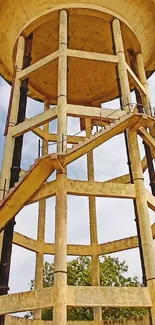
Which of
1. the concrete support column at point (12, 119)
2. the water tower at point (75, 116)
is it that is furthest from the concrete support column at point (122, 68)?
the concrete support column at point (12, 119)

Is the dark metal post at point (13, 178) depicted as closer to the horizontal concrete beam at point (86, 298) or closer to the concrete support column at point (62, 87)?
the horizontal concrete beam at point (86, 298)

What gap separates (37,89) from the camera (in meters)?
20.7

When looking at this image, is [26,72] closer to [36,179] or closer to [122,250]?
[36,179]

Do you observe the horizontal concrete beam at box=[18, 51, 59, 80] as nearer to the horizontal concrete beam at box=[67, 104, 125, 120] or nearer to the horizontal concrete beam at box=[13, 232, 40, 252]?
the horizontal concrete beam at box=[67, 104, 125, 120]

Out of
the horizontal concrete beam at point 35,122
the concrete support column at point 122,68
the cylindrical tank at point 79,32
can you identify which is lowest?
the horizontal concrete beam at point 35,122

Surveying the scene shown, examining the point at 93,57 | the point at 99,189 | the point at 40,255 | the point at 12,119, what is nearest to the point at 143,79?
the point at 93,57

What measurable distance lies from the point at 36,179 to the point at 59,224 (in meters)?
1.88

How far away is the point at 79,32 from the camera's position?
711 inches

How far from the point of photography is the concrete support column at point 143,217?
11.1 m

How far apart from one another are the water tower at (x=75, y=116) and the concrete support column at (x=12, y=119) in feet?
0.13

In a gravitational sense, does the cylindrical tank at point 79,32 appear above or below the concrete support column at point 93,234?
above

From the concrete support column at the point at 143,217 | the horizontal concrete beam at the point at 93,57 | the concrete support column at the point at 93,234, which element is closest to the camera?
the concrete support column at the point at 143,217

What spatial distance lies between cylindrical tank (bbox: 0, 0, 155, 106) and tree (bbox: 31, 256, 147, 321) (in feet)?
46.2

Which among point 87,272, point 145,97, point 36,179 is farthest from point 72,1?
point 87,272
